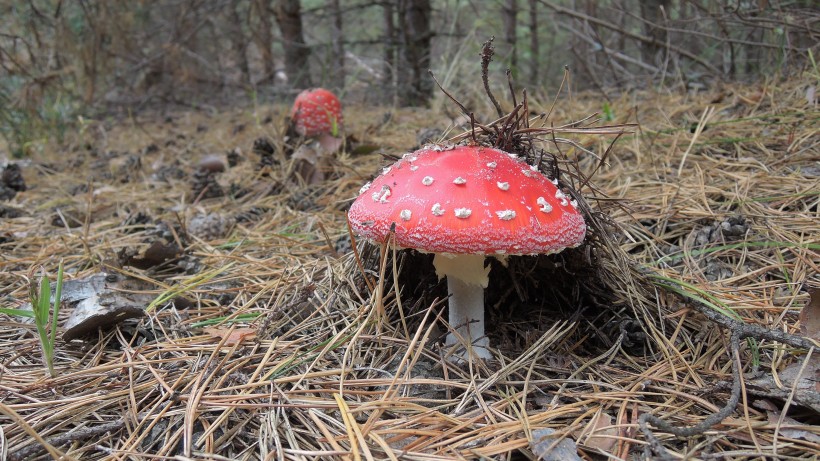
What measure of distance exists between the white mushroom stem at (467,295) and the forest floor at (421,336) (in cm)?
11

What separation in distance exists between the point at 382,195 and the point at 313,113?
121 inches

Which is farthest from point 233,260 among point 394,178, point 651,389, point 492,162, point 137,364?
point 651,389

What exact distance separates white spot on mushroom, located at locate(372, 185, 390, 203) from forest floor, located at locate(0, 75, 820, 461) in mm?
296

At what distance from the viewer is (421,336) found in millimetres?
2014

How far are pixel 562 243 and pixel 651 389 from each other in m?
0.59

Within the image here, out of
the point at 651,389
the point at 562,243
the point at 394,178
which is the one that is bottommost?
Answer: the point at 651,389

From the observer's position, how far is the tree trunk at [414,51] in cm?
641

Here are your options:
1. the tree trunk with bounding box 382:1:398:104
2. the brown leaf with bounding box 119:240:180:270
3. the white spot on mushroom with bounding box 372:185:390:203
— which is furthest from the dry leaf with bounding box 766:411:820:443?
the tree trunk with bounding box 382:1:398:104

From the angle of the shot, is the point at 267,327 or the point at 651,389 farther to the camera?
the point at 267,327

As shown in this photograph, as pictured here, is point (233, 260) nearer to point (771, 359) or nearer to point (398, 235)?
point (398, 235)

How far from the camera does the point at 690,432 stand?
1.28 m

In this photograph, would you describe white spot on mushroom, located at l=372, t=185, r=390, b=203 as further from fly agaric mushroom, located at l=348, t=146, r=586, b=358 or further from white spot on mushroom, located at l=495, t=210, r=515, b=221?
white spot on mushroom, located at l=495, t=210, r=515, b=221

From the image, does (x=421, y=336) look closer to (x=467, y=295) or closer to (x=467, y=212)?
(x=467, y=295)

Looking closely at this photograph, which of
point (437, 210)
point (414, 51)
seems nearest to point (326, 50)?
point (414, 51)
